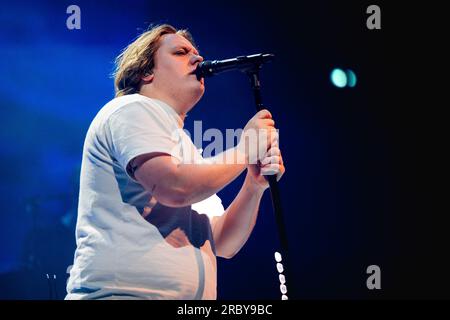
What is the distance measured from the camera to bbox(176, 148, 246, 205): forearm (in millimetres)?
1560

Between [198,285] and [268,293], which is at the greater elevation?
[198,285]

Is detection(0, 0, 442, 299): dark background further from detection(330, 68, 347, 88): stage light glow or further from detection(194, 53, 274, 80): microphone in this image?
detection(194, 53, 274, 80): microphone

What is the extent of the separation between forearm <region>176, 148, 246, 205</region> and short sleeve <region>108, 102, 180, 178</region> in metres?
0.09

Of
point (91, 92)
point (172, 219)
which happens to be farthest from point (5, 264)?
point (172, 219)

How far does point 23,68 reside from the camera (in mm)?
3529

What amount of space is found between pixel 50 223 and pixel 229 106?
1.55 meters

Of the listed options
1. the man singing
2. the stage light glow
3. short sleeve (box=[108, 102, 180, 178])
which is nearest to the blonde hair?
the man singing

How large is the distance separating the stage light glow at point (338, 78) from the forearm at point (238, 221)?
2.03 meters

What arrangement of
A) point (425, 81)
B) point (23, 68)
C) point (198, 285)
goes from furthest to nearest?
point (425, 81)
point (23, 68)
point (198, 285)

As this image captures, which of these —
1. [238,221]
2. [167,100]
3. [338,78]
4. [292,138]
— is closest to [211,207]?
[238,221]

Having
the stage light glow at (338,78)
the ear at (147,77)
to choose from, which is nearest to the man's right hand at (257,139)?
the ear at (147,77)

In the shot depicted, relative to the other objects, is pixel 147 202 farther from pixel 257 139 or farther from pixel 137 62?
pixel 137 62

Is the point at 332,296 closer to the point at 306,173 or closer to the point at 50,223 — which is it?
the point at 306,173

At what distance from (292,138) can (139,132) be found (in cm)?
244
